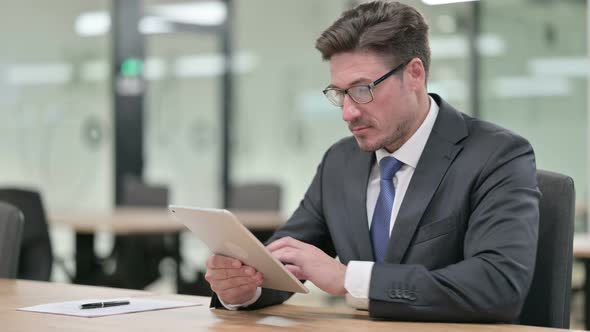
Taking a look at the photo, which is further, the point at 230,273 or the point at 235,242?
the point at 230,273

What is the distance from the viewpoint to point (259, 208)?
6535mm

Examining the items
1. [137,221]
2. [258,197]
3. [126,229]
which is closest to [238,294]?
[126,229]

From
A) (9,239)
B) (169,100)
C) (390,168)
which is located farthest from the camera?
(169,100)

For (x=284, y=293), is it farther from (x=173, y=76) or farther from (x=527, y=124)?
(x=173, y=76)

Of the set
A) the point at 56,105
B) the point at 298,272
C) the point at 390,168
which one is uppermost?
the point at 56,105

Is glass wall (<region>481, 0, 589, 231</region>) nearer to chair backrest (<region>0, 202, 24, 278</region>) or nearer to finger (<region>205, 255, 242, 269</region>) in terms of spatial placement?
chair backrest (<region>0, 202, 24, 278</region>)

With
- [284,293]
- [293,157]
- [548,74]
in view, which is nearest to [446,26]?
[548,74]

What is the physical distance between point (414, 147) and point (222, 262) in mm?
596

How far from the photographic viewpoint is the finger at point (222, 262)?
2.21 meters

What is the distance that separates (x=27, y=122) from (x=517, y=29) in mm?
4216

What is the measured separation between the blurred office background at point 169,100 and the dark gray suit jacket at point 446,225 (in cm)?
504

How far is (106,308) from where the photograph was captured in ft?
7.39

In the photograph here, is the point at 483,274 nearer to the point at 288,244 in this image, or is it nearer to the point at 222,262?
the point at 288,244

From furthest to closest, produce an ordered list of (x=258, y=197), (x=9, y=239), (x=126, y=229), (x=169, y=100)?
(x=169, y=100)
(x=258, y=197)
(x=126, y=229)
(x=9, y=239)
